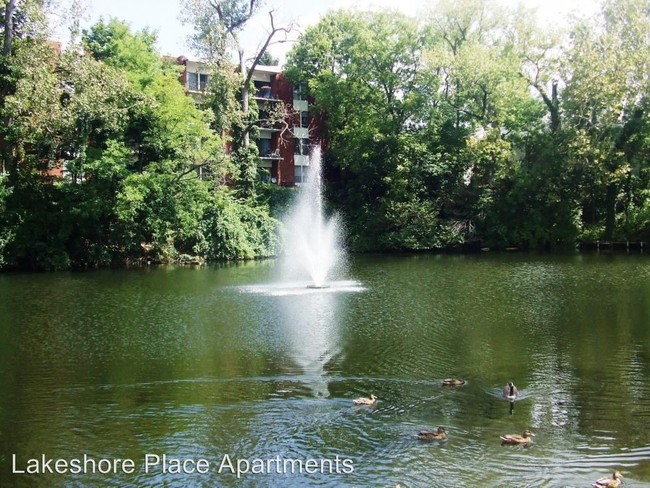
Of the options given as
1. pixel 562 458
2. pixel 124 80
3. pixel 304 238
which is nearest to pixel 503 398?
pixel 562 458

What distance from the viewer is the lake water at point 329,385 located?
27.2ft

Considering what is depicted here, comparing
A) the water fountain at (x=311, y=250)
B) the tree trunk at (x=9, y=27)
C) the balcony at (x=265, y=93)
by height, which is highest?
the balcony at (x=265, y=93)

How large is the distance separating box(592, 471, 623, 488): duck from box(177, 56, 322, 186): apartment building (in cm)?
4648

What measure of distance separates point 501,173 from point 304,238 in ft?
46.6

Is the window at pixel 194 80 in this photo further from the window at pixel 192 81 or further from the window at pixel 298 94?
the window at pixel 298 94

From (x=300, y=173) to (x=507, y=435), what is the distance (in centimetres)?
→ 4731

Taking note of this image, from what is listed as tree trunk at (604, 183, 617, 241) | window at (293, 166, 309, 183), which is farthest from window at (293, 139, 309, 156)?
tree trunk at (604, 183, 617, 241)

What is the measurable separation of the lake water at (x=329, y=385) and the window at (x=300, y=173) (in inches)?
1282

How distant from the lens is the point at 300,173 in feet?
182

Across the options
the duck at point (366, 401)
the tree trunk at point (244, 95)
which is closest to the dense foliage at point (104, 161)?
the tree trunk at point (244, 95)

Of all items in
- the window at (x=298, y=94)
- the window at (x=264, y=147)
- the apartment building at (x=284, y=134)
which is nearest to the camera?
the apartment building at (x=284, y=134)

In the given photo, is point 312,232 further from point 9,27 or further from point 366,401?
point 366,401

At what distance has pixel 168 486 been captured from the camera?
782cm

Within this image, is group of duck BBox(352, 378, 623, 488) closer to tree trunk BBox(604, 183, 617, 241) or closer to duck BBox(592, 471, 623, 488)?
duck BBox(592, 471, 623, 488)
